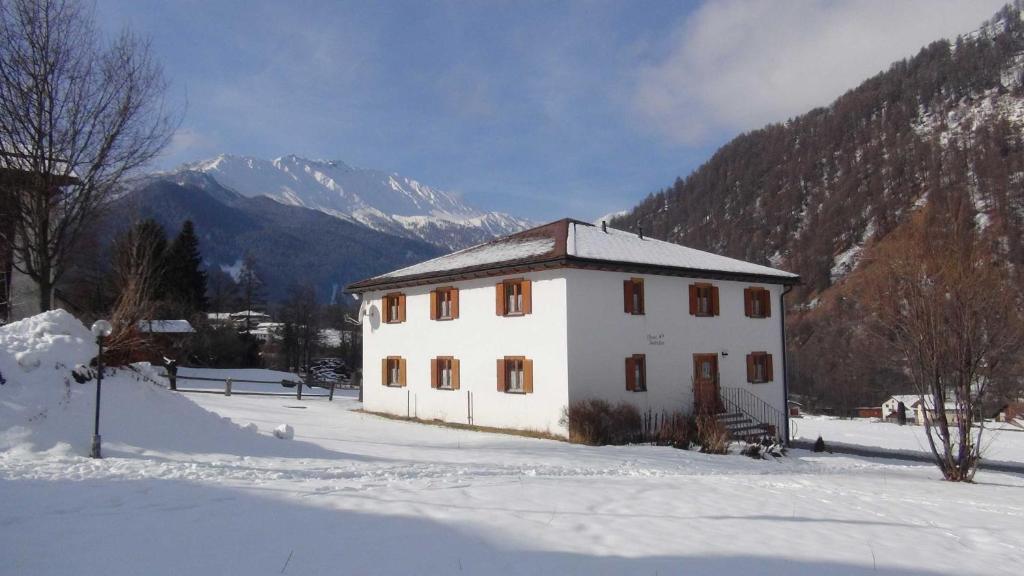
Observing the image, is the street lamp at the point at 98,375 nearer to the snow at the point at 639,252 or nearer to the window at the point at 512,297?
the window at the point at 512,297

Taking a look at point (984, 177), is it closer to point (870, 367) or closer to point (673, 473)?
point (870, 367)

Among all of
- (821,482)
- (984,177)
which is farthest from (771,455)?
(984,177)

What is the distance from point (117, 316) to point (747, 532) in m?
11.6

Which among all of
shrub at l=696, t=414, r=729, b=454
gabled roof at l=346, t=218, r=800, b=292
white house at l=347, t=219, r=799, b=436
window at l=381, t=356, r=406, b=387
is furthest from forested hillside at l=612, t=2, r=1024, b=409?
window at l=381, t=356, r=406, b=387

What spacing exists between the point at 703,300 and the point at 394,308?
10879 millimetres

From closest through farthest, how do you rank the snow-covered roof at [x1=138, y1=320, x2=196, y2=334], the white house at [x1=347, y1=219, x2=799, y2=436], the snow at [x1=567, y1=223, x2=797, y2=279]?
the white house at [x1=347, y1=219, x2=799, y2=436] < the snow at [x1=567, y1=223, x2=797, y2=279] < the snow-covered roof at [x1=138, y1=320, x2=196, y2=334]

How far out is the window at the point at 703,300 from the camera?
22269 millimetres

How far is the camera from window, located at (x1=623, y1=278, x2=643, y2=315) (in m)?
20.4

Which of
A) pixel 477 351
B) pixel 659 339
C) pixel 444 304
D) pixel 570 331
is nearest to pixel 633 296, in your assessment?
pixel 659 339

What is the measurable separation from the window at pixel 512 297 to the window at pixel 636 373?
342 cm

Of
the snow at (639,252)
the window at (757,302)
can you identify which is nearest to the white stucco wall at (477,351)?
the snow at (639,252)

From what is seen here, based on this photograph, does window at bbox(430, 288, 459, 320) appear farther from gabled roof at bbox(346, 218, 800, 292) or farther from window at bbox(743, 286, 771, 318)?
window at bbox(743, 286, 771, 318)

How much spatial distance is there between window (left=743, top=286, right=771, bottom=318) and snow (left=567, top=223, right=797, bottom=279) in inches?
25.8

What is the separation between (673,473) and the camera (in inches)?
526
